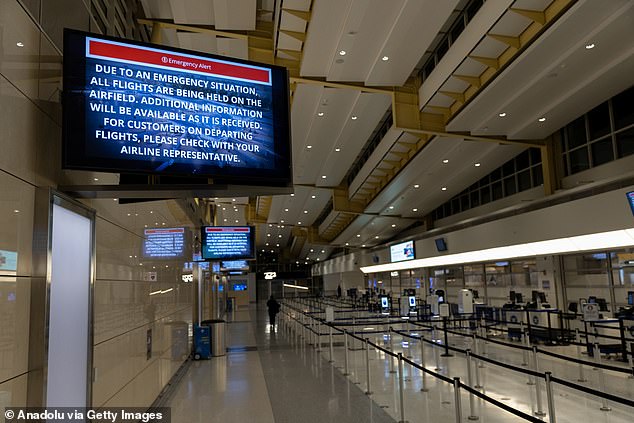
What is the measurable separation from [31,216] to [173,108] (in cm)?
133

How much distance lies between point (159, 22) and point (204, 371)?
7.77 meters

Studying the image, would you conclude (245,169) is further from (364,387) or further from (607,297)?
(607,297)

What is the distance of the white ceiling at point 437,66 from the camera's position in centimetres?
856

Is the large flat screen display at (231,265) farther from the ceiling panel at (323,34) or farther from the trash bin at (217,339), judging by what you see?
the ceiling panel at (323,34)

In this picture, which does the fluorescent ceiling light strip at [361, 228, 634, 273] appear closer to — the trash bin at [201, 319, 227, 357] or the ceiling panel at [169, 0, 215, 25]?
the trash bin at [201, 319, 227, 357]

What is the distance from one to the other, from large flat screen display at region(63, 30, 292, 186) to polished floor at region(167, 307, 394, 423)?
4507 mm

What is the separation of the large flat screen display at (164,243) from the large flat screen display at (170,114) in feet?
12.6

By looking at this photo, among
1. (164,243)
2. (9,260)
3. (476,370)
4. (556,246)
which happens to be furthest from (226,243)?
(9,260)

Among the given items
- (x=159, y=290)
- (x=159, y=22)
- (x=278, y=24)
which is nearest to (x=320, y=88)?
(x=278, y=24)

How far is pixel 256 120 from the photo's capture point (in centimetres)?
427

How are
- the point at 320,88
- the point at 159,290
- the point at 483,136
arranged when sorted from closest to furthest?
1. the point at 159,290
2. the point at 320,88
3. the point at 483,136

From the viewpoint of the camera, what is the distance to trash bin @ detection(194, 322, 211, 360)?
1319cm

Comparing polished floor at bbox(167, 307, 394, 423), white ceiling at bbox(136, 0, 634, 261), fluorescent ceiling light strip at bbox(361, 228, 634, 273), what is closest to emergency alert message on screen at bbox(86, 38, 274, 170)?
polished floor at bbox(167, 307, 394, 423)

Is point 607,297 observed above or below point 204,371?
above
